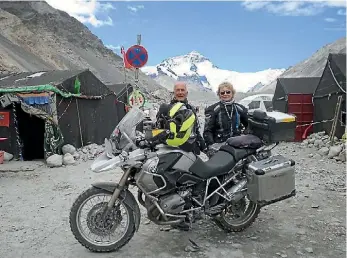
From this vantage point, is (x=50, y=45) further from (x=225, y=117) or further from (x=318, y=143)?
(x=225, y=117)

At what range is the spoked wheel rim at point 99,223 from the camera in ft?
12.2

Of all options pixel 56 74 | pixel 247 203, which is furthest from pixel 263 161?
pixel 56 74

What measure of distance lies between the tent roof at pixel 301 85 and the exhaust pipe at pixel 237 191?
1121cm

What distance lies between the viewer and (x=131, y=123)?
372 cm

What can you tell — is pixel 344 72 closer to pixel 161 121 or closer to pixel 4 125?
pixel 161 121

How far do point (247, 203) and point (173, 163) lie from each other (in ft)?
3.75

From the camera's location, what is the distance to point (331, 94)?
11.3 m

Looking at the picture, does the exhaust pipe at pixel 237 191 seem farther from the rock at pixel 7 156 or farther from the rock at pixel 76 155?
the rock at pixel 7 156

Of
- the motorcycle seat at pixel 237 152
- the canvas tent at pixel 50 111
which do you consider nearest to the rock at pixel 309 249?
the motorcycle seat at pixel 237 152

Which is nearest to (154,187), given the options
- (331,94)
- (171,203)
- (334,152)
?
(171,203)

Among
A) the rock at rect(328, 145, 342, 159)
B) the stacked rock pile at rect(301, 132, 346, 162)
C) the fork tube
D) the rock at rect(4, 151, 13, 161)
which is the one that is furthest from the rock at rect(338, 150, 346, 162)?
the rock at rect(4, 151, 13, 161)

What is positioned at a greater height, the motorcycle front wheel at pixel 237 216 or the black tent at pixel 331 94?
the black tent at pixel 331 94

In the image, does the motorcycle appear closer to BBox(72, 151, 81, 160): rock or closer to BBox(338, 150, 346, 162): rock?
BBox(338, 150, 346, 162): rock

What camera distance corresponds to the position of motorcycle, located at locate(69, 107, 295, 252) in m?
3.67
